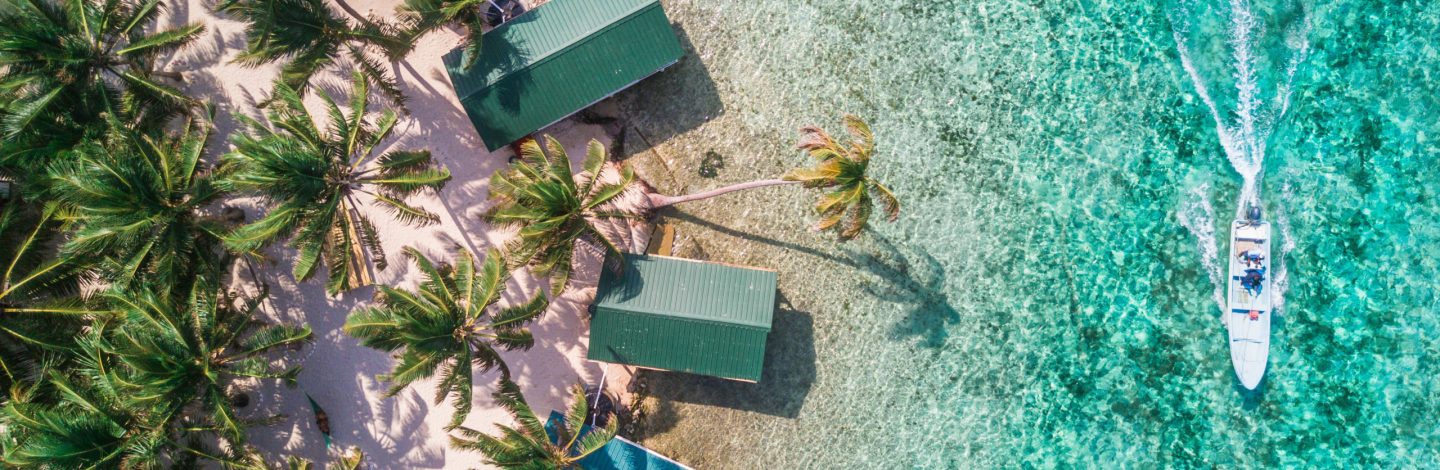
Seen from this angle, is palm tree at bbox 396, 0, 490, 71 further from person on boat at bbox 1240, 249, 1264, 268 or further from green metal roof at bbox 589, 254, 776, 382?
person on boat at bbox 1240, 249, 1264, 268

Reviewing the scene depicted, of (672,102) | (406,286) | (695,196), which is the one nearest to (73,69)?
(406,286)

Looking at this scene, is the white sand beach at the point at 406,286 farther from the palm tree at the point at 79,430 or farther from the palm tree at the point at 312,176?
the palm tree at the point at 79,430

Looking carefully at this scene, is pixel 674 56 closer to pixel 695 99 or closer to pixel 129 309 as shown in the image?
pixel 695 99

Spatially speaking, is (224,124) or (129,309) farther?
(224,124)

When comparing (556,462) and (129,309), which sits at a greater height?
(129,309)

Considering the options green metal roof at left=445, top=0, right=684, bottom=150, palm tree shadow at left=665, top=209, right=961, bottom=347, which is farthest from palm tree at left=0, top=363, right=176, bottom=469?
palm tree shadow at left=665, top=209, right=961, bottom=347

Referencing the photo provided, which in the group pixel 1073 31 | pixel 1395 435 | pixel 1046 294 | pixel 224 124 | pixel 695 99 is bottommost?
pixel 1395 435

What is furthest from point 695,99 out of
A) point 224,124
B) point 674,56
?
point 224,124
